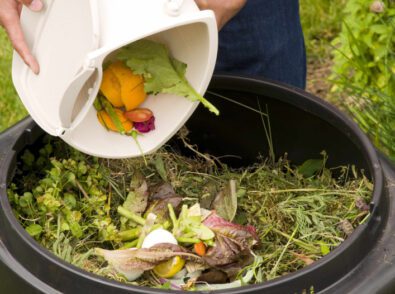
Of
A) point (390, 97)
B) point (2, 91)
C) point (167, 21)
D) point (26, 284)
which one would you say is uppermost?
point (167, 21)

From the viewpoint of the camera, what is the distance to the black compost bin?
122 centimetres

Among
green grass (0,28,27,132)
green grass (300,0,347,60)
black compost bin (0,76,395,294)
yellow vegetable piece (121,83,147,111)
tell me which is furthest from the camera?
green grass (300,0,347,60)

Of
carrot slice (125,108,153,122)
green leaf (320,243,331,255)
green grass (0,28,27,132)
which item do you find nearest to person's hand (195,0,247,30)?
carrot slice (125,108,153,122)

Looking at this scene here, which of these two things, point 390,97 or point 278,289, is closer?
point 278,289

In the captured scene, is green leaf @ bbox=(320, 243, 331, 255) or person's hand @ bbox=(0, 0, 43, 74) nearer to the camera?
person's hand @ bbox=(0, 0, 43, 74)

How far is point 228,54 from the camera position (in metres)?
2.05

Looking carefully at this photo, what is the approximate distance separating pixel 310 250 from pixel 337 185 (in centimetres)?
21

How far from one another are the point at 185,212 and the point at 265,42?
0.66 metres

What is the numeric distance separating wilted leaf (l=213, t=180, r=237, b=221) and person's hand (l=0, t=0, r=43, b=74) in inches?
19.3

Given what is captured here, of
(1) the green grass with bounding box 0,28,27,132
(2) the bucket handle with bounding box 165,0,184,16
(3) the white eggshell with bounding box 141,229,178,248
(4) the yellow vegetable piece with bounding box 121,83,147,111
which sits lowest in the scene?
(1) the green grass with bounding box 0,28,27,132

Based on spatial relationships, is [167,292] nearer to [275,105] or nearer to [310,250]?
[310,250]

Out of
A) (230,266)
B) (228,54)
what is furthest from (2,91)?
(230,266)

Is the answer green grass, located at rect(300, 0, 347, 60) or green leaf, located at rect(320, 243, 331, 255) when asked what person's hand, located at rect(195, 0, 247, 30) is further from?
green grass, located at rect(300, 0, 347, 60)

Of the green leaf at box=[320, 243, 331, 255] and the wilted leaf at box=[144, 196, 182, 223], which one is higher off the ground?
the wilted leaf at box=[144, 196, 182, 223]
